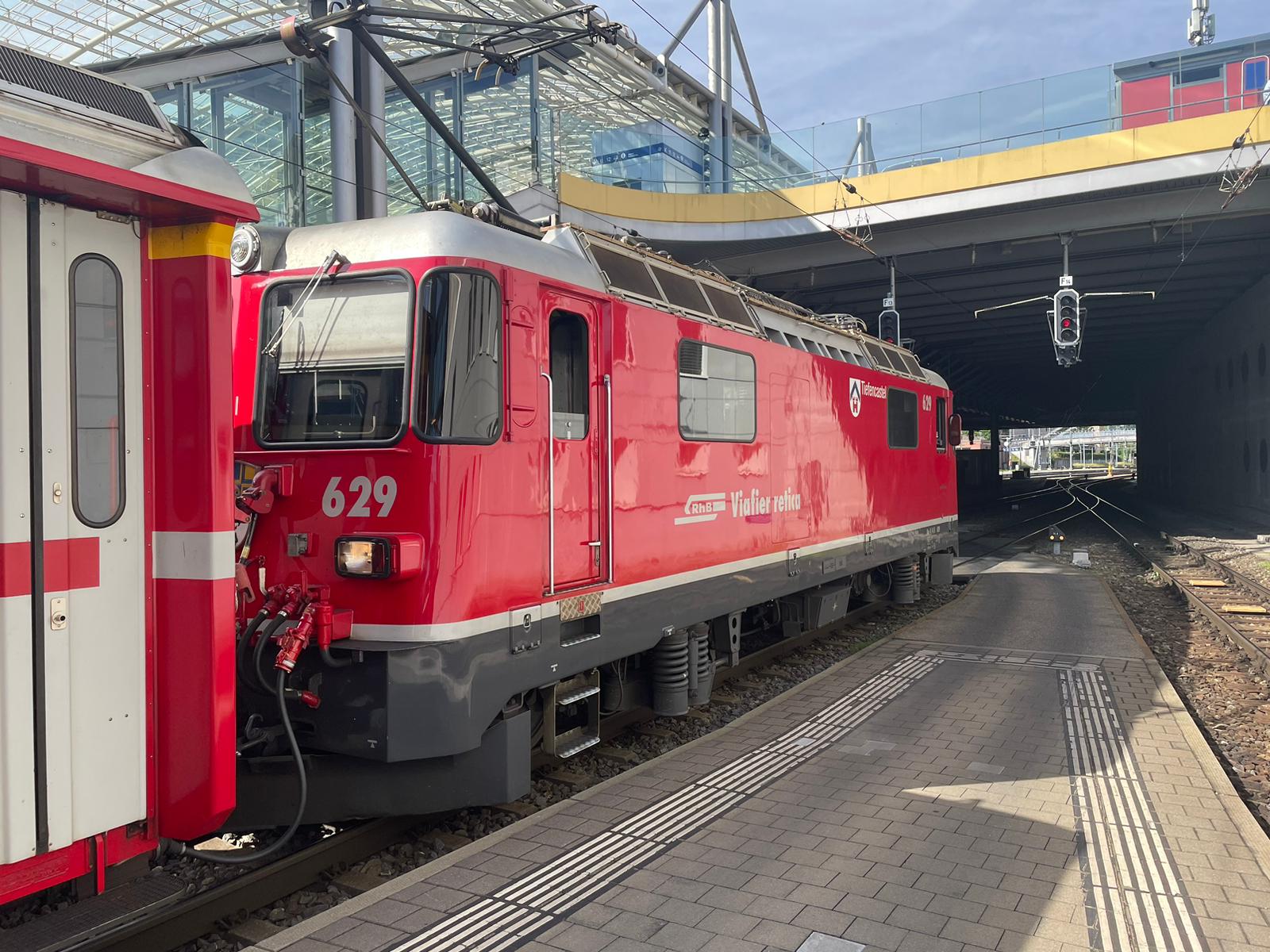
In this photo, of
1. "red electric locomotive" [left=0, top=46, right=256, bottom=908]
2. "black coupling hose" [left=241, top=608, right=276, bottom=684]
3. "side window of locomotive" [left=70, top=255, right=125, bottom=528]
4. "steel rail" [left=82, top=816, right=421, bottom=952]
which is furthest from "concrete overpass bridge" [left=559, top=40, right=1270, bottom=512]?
"side window of locomotive" [left=70, top=255, right=125, bottom=528]

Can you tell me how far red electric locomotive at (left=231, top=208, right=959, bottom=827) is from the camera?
4.64 m

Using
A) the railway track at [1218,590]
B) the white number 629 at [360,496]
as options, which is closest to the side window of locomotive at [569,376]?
the white number 629 at [360,496]

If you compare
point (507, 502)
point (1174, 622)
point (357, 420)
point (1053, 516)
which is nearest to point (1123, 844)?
point (507, 502)

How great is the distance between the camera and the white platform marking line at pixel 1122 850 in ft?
13.9

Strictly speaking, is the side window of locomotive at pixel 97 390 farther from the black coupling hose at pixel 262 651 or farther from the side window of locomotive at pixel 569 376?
the side window of locomotive at pixel 569 376

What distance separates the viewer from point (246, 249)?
531cm

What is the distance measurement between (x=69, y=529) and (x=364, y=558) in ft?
5.04

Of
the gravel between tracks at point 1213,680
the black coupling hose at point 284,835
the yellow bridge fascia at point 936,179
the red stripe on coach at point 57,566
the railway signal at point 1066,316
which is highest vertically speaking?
the yellow bridge fascia at point 936,179

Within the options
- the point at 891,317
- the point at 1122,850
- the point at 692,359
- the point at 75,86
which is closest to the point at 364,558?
the point at 75,86

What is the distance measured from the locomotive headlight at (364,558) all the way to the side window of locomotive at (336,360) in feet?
1.74

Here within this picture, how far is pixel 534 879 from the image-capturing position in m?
4.64

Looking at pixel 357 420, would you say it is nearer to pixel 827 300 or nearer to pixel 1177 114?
pixel 1177 114

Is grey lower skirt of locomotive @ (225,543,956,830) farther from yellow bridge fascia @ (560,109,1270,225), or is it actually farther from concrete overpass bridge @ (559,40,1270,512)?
yellow bridge fascia @ (560,109,1270,225)

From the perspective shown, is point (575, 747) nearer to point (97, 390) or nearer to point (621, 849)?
point (621, 849)
